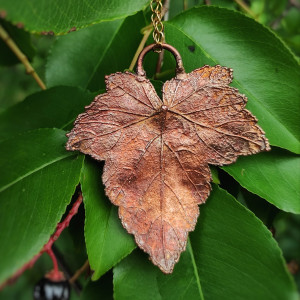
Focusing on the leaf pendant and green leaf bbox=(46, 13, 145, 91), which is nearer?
the leaf pendant

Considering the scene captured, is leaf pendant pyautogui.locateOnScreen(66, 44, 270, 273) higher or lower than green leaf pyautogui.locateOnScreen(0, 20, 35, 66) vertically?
lower

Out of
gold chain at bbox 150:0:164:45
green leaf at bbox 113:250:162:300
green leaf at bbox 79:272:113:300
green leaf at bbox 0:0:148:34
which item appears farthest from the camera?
green leaf at bbox 79:272:113:300

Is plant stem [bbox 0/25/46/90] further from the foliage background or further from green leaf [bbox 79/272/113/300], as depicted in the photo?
green leaf [bbox 79/272/113/300]

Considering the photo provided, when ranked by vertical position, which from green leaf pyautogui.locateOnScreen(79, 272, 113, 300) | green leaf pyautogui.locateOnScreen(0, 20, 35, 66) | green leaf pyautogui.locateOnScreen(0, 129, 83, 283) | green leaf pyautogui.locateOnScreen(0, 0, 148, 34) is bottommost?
green leaf pyautogui.locateOnScreen(79, 272, 113, 300)

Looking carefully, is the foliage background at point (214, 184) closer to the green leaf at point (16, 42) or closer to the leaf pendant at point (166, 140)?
the leaf pendant at point (166, 140)

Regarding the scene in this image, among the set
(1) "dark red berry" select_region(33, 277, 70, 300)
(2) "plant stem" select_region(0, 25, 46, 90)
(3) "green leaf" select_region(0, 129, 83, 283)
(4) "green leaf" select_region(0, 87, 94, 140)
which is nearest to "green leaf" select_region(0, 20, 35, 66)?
(2) "plant stem" select_region(0, 25, 46, 90)

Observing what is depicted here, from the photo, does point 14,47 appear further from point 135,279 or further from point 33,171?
point 135,279

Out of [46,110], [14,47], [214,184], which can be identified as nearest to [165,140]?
[214,184]

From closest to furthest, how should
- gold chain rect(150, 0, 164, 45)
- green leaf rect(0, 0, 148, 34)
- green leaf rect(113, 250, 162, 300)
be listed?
green leaf rect(0, 0, 148, 34) < green leaf rect(113, 250, 162, 300) < gold chain rect(150, 0, 164, 45)

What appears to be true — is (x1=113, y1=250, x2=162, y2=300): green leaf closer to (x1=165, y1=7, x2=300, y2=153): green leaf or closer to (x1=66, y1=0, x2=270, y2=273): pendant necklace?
(x1=66, y1=0, x2=270, y2=273): pendant necklace
